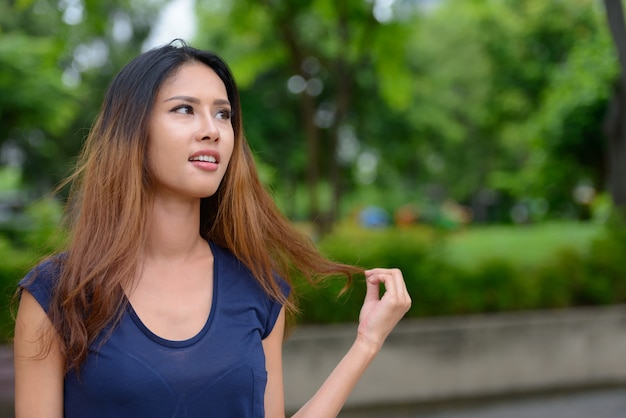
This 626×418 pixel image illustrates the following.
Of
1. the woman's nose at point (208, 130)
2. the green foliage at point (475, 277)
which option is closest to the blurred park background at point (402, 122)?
the green foliage at point (475, 277)

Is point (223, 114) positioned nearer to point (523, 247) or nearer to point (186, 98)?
point (186, 98)

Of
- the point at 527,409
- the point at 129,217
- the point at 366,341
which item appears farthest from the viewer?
the point at 527,409

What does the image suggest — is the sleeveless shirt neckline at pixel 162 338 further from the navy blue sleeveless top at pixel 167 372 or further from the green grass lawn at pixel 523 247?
the green grass lawn at pixel 523 247

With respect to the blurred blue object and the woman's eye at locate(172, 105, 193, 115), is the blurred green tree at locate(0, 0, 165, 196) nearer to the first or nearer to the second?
the woman's eye at locate(172, 105, 193, 115)

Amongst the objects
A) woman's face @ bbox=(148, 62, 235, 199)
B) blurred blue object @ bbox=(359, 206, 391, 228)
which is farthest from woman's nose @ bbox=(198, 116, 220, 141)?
blurred blue object @ bbox=(359, 206, 391, 228)

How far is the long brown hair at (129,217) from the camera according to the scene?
176 cm

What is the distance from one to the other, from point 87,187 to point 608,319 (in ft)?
22.3

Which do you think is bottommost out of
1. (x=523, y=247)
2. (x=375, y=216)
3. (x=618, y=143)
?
(x=375, y=216)

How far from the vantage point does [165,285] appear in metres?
1.89

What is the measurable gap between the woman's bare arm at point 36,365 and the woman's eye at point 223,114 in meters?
0.60

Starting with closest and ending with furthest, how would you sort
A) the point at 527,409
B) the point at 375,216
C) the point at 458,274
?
the point at 527,409, the point at 458,274, the point at 375,216

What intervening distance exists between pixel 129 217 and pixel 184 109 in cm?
28

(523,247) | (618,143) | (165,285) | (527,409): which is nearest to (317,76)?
(523,247)

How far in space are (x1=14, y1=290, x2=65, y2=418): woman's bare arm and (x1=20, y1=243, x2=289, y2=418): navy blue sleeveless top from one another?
0.02 m
